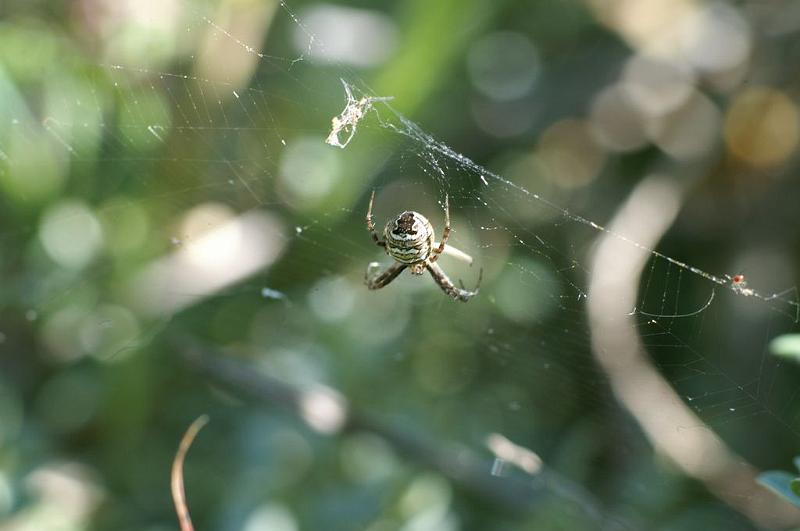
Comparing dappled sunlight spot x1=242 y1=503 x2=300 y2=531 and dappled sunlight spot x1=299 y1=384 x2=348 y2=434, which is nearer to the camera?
dappled sunlight spot x1=242 y1=503 x2=300 y2=531

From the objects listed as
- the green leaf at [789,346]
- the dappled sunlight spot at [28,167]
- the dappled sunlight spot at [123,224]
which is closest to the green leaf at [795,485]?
the green leaf at [789,346]

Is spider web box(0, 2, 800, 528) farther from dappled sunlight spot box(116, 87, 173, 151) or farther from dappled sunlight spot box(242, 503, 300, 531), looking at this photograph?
dappled sunlight spot box(242, 503, 300, 531)

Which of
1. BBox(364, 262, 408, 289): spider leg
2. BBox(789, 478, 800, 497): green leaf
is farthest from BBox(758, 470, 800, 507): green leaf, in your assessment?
BBox(364, 262, 408, 289): spider leg

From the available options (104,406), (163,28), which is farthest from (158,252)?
(163,28)

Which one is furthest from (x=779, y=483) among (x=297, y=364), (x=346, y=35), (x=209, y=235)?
(x=346, y=35)

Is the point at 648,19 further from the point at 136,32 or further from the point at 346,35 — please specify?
the point at 136,32

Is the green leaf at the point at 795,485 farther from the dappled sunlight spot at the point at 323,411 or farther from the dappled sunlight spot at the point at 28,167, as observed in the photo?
the dappled sunlight spot at the point at 28,167

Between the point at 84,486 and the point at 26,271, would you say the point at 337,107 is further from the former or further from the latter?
the point at 84,486
